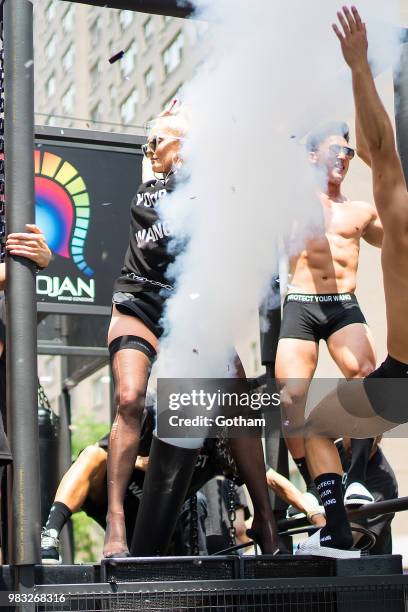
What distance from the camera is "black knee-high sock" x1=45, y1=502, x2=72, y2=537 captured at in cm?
489

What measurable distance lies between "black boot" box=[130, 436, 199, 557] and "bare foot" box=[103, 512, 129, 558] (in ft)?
1.57

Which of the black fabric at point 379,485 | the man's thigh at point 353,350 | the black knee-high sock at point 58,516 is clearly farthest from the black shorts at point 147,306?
the black fabric at point 379,485

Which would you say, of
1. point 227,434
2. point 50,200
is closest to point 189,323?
point 227,434

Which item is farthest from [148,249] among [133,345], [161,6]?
[161,6]

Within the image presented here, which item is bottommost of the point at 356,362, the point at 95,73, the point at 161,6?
the point at 356,362

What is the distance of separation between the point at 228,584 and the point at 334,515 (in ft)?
1.81

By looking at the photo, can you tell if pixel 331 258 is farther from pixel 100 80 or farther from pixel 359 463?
pixel 100 80

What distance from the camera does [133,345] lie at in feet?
14.0

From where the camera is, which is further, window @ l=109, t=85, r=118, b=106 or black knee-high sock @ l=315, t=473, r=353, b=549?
window @ l=109, t=85, r=118, b=106

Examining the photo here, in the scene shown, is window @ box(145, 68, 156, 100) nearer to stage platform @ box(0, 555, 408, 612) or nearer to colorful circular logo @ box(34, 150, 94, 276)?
colorful circular logo @ box(34, 150, 94, 276)

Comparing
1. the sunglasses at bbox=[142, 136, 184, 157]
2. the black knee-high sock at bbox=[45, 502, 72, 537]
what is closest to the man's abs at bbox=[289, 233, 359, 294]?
the sunglasses at bbox=[142, 136, 184, 157]

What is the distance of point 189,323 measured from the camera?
14.6 feet

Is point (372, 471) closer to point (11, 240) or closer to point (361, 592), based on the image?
point (361, 592)

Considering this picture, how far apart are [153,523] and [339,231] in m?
1.59
